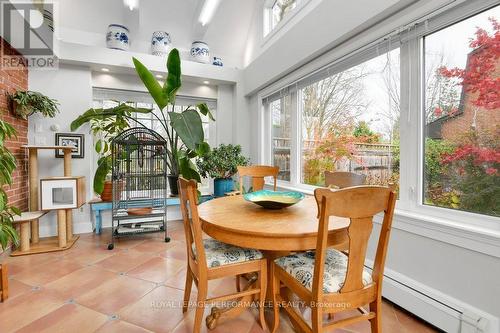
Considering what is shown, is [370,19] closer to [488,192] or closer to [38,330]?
[488,192]

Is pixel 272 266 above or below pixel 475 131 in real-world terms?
below

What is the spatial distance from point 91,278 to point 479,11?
357cm

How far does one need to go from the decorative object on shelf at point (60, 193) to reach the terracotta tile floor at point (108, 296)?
554 millimetres

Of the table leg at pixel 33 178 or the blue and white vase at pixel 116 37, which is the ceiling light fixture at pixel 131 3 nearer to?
the blue and white vase at pixel 116 37

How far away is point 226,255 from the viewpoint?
1.48m

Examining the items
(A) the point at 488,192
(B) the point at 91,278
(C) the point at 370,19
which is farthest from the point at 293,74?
(B) the point at 91,278

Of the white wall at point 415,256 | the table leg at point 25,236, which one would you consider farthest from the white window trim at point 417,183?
the table leg at point 25,236

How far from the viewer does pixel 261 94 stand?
3.94 m

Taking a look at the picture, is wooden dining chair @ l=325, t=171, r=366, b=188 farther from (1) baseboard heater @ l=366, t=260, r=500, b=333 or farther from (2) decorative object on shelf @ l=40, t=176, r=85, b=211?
(2) decorative object on shelf @ l=40, t=176, r=85, b=211

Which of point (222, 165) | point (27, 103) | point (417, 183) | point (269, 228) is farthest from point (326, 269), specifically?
point (27, 103)

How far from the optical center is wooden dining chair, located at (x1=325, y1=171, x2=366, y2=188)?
199 centimetres

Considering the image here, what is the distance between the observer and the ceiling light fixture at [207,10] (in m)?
3.36

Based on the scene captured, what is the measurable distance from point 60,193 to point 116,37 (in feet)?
7.32

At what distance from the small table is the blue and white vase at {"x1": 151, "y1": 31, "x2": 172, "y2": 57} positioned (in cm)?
301
